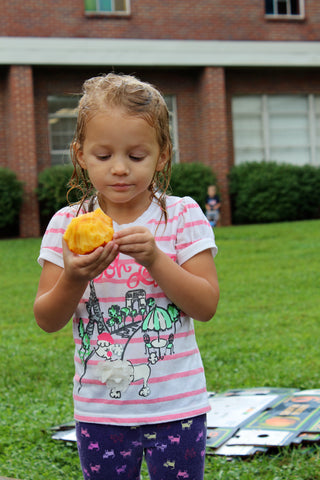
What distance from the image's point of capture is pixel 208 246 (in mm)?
1970

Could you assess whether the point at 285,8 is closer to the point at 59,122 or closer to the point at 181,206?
the point at 59,122

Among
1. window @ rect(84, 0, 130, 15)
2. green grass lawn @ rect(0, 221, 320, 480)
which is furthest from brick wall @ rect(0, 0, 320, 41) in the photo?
green grass lawn @ rect(0, 221, 320, 480)

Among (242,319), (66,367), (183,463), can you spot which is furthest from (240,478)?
(242,319)

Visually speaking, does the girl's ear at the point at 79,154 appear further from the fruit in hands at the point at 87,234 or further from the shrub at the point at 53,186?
the shrub at the point at 53,186

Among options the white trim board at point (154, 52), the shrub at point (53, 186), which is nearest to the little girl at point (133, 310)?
the shrub at point (53, 186)

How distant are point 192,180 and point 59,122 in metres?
3.65

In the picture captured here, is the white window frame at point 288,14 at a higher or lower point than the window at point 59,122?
higher

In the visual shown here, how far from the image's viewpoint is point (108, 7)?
17.0 metres

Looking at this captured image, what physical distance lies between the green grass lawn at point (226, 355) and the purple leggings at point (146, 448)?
1.41 m

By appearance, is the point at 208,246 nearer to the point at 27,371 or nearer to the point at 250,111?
the point at 27,371

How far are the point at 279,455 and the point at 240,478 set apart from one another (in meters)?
0.32

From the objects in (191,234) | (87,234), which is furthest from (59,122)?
(87,234)

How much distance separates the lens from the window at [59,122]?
17.2 meters

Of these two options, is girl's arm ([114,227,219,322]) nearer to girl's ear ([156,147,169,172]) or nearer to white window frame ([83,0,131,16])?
girl's ear ([156,147,169,172])
